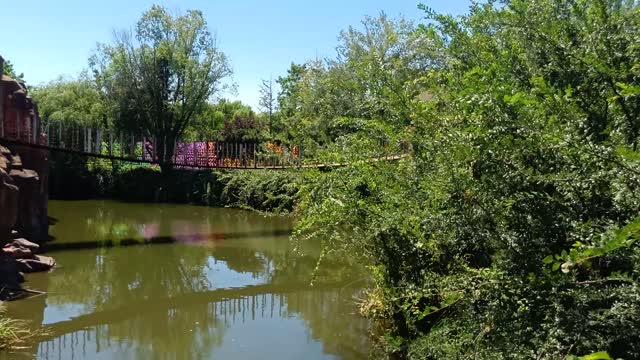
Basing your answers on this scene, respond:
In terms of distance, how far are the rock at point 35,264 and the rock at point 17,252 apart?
100 millimetres

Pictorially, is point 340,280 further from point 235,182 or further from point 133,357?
point 235,182

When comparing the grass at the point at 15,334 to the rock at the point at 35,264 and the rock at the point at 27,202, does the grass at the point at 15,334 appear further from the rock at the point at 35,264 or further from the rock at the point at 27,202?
the rock at the point at 27,202

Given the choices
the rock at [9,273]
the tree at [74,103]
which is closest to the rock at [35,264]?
the rock at [9,273]

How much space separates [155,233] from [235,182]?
6.32m

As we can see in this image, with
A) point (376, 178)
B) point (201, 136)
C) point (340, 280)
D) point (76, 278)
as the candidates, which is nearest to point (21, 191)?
point (76, 278)

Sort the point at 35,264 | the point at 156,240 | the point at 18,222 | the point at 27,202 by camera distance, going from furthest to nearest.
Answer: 1. the point at 156,240
2. the point at 27,202
3. the point at 18,222
4. the point at 35,264

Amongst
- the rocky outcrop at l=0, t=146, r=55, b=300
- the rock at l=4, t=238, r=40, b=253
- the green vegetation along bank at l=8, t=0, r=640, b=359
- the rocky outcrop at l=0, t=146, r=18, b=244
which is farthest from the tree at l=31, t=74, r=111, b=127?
the green vegetation along bank at l=8, t=0, r=640, b=359

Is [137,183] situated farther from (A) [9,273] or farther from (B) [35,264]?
(A) [9,273]

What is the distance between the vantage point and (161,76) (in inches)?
993

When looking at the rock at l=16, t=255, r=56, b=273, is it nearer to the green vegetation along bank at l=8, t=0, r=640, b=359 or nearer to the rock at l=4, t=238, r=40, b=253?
the rock at l=4, t=238, r=40, b=253

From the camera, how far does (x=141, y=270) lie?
11023mm

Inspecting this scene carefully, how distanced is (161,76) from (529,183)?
78.7 ft

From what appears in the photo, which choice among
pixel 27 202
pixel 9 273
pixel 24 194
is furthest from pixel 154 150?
pixel 9 273

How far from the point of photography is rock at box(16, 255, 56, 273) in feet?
33.2
